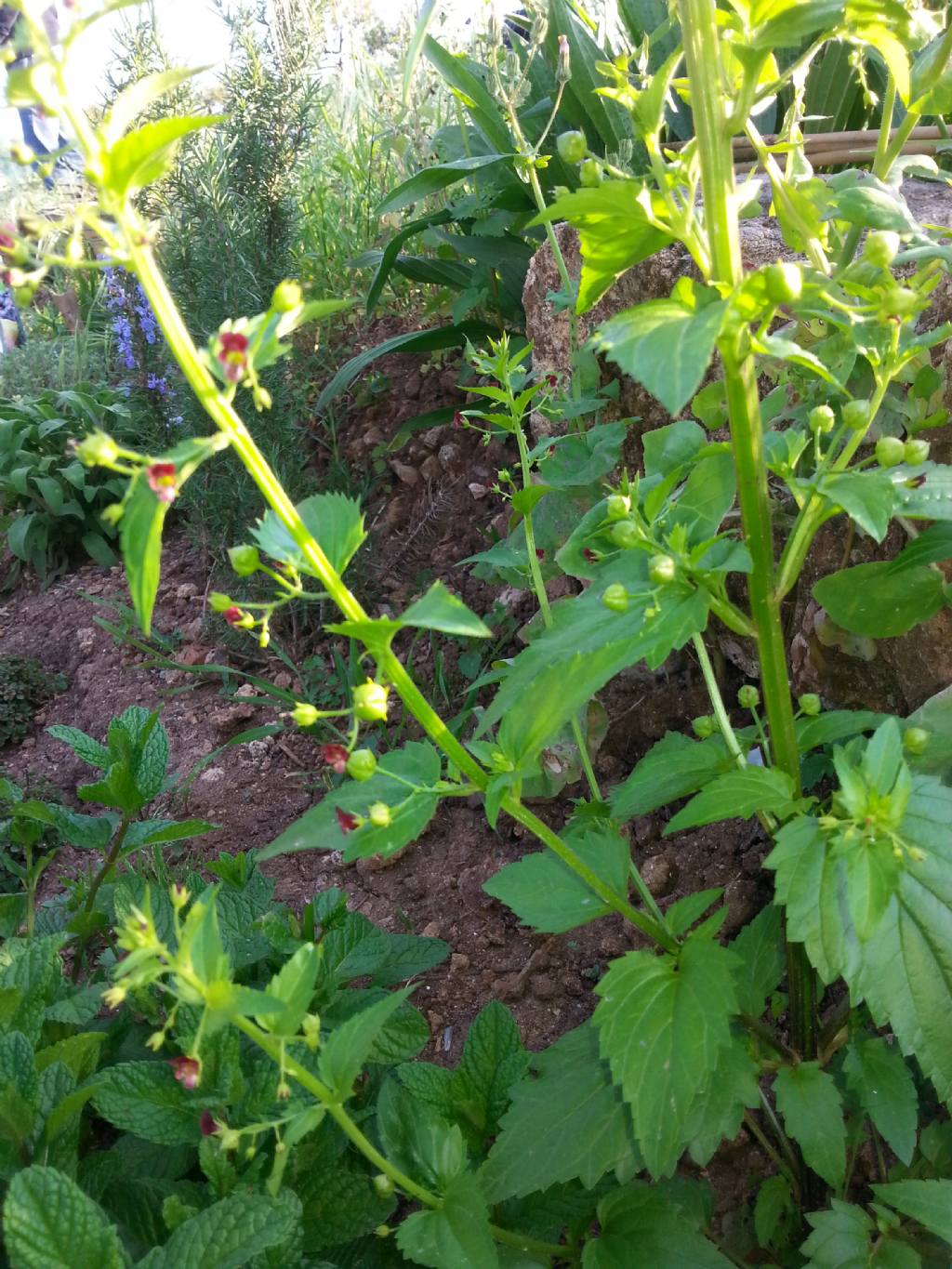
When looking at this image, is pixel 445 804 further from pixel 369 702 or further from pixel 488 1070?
pixel 369 702

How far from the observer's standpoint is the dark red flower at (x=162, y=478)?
0.67m

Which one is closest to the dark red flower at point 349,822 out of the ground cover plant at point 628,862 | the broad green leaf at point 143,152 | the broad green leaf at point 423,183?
the ground cover plant at point 628,862

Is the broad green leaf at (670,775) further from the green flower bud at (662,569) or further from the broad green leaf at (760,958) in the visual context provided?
the green flower bud at (662,569)

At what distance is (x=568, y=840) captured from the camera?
131 cm

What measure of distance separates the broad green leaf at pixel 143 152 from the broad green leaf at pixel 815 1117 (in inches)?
42.0

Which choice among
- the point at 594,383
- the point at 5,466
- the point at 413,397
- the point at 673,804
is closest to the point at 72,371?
the point at 5,466

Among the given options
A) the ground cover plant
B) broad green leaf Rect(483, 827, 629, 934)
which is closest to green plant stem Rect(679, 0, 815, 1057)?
the ground cover plant

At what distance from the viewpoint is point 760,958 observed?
3.98ft

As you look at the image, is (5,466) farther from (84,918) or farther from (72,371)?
(84,918)

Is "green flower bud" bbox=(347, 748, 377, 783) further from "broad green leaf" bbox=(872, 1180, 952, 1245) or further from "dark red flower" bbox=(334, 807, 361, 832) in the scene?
"broad green leaf" bbox=(872, 1180, 952, 1245)

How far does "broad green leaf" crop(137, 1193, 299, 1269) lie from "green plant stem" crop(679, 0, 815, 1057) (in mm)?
649

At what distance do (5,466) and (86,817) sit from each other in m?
2.45

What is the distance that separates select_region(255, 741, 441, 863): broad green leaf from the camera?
0.88 metres

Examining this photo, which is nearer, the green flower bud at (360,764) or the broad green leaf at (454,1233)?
the green flower bud at (360,764)
